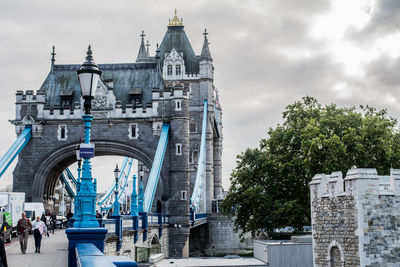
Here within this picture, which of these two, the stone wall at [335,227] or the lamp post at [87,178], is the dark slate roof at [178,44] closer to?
the stone wall at [335,227]

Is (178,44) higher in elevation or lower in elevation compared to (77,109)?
higher

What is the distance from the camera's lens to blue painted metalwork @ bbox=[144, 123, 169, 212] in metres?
30.9

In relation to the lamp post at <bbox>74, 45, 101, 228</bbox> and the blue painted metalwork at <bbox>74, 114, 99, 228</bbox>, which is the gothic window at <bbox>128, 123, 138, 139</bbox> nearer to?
the lamp post at <bbox>74, 45, 101, 228</bbox>

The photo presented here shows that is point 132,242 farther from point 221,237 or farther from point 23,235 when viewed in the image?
point 221,237

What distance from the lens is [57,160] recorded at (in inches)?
1403

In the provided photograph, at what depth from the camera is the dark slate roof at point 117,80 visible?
37.4m

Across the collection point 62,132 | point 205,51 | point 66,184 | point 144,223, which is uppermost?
point 205,51

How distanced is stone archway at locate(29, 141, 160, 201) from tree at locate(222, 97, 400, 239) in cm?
630

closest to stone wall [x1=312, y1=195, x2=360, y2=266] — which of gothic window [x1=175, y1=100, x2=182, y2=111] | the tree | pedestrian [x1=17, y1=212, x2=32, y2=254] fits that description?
the tree

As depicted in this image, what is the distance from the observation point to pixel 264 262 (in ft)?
91.5

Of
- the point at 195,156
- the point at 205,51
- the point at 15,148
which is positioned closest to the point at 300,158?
the point at 15,148

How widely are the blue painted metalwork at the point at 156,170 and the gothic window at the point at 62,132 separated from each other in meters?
5.97

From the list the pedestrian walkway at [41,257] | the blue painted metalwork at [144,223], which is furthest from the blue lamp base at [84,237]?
the blue painted metalwork at [144,223]

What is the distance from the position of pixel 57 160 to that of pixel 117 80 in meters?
6.70
